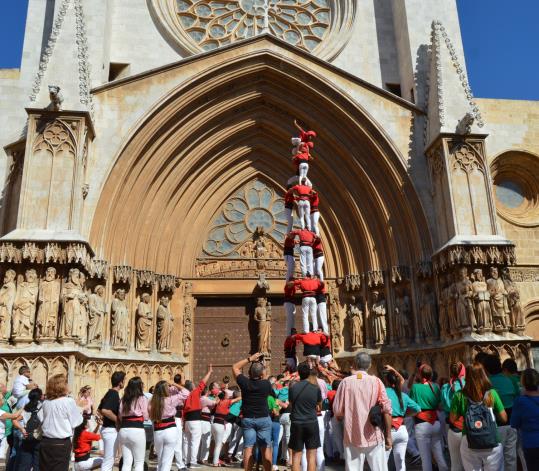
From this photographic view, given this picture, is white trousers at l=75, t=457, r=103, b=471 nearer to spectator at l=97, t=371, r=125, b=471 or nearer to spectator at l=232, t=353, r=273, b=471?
spectator at l=97, t=371, r=125, b=471

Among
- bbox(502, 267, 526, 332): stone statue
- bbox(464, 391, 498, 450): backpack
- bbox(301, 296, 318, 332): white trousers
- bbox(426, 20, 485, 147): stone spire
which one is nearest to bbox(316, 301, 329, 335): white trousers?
bbox(301, 296, 318, 332): white trousers

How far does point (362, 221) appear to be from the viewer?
13484 millimetres

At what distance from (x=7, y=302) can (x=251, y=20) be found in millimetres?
11010

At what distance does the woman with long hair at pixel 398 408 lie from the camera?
589 cm

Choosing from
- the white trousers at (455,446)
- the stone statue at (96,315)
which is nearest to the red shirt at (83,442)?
the white trousers at (455,446)

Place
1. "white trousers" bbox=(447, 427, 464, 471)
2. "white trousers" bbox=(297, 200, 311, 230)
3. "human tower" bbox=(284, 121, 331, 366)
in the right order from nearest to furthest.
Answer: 1. "white trousers" bbox=(447, 427, 464, 471)
2. "human tower" bbox=(284, 121, 331, 366)
3. "white trousers" bbox=(297, 200, 311, 230)

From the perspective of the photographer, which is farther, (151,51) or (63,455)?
(151,51)

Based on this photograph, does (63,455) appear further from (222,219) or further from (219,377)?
(222,219)

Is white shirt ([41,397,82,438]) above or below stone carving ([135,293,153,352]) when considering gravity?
below

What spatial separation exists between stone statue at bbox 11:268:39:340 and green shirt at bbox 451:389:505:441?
787 cm

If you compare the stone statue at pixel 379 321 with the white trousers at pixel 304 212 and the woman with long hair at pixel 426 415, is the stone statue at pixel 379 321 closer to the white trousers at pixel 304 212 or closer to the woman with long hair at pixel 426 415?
the white trousers at pixel 304 212

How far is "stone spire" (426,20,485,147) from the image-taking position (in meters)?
12.2

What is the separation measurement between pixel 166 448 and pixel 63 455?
1329 millimetres

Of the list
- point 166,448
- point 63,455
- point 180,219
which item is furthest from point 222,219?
point 63,455
